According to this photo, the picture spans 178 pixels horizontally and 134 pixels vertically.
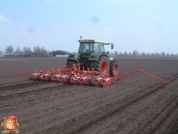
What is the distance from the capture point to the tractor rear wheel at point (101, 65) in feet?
36.8

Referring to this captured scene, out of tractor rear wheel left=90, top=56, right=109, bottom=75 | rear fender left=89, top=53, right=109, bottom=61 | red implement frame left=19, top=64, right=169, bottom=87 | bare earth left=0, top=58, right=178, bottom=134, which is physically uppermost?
rear fender left=89, top=53, right=109, bottom=61

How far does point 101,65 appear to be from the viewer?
11492 millimetres

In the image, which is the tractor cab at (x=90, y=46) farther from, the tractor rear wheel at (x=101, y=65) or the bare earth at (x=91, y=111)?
the bare earth at (x=91, y=111)

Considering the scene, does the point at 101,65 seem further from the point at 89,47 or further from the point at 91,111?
the point at 91,111

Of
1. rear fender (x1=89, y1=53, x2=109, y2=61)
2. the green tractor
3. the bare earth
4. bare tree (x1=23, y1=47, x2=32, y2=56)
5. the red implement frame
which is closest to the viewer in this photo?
the bare earth

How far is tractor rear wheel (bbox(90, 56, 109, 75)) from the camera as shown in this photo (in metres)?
11.2

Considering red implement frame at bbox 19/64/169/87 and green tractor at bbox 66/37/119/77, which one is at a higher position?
green tractor at bbox 66/37/119/77

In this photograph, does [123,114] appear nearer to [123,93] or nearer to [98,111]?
[98,111]

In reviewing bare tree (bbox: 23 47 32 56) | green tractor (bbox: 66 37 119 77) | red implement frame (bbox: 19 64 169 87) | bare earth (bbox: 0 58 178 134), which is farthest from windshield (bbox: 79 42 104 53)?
bare tree (bbox: 23 47 32 56)

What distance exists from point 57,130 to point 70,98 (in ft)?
9.53

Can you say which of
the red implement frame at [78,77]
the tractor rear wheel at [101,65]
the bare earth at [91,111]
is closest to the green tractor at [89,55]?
the tractor rear wheel at [101,65]

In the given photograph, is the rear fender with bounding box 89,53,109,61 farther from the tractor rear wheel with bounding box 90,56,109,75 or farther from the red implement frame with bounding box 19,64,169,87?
the red implement frame with bounding box 19,64,169,87

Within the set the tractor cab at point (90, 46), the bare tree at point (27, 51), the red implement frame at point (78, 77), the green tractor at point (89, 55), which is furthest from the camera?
the bare tree at point (27, 51)

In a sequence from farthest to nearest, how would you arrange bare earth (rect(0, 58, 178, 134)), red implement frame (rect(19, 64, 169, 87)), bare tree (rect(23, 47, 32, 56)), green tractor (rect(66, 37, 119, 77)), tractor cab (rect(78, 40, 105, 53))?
bare tree (rect(23, 47, 32, 56)) < tractor cab (rect(78, 40, 105, 53)) < green tractor (rect(66, 37, 119, 77)) < red implement frame (rect(19, 64, 169, 87)) < bare earth (rect(0, 58, 178, 134))
